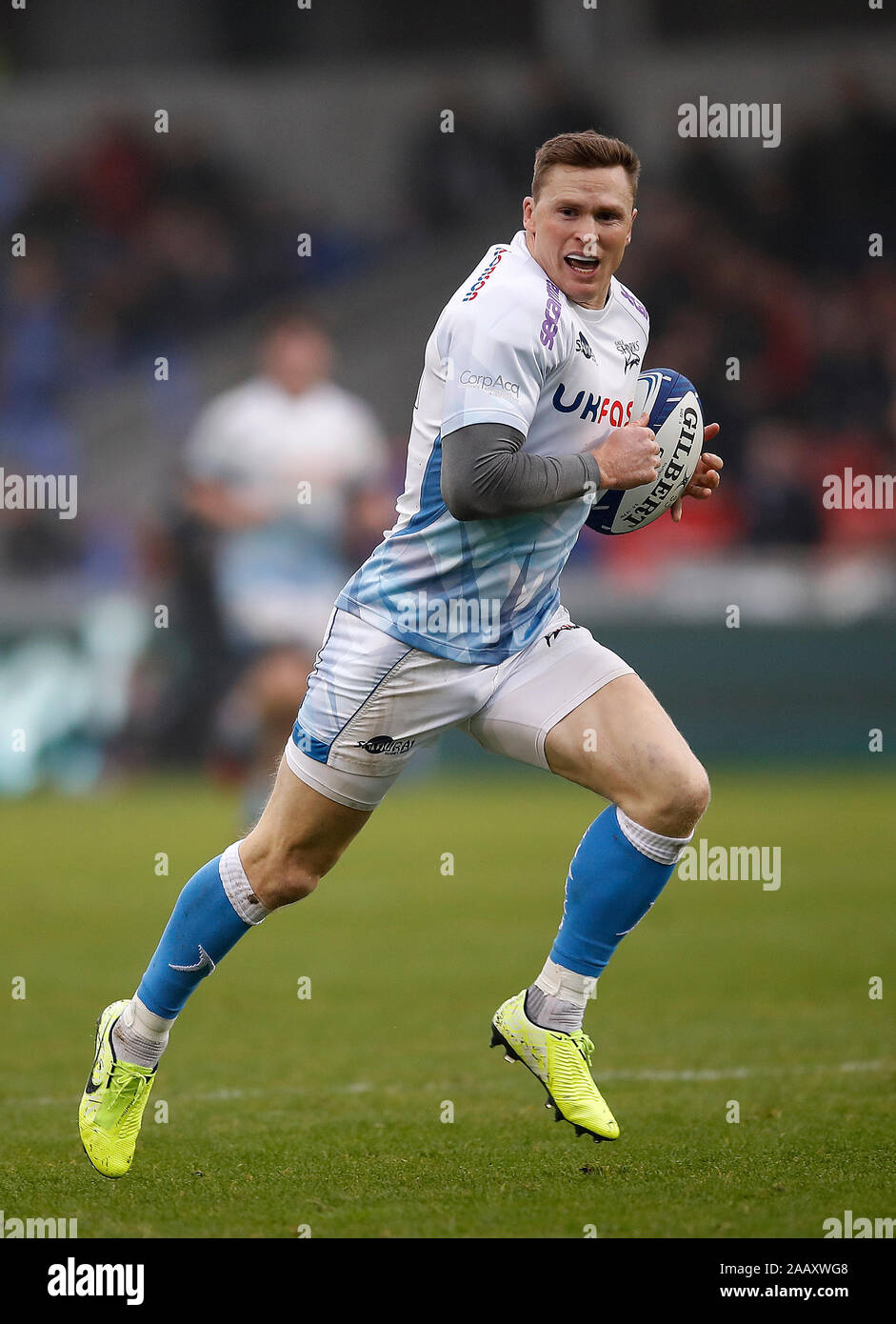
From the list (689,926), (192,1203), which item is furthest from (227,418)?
(192,1203)

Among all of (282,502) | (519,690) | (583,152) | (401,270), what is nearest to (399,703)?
(519,690)

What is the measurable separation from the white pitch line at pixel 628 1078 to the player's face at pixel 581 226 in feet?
8.01

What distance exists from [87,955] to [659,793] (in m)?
3.95

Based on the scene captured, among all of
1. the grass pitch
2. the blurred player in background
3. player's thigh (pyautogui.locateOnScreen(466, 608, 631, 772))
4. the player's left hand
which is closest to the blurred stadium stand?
the grass pitch

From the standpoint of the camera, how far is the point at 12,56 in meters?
21.6

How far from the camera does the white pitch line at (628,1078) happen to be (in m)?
5.43

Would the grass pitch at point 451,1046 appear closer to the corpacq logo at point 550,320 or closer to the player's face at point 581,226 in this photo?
the corpacq logo at point 550,320

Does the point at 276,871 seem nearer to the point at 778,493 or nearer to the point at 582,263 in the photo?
the point at 582,263

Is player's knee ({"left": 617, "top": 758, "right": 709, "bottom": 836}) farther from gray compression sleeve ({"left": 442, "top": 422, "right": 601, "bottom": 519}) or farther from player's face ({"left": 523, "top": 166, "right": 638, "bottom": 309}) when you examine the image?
player's face ({"left": 523, "top": 166, "right": 638, "bottom": 309})

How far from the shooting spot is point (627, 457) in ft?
14.5

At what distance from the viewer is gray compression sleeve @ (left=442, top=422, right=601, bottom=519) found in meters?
4.24

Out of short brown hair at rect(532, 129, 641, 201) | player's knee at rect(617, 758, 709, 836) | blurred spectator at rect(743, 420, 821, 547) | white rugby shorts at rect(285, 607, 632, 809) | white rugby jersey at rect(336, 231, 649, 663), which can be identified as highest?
blurred spectator at rect(743, 420, 821, 547)

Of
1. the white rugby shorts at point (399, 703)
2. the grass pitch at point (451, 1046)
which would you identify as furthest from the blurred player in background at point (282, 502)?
the white rugby shorts at point (399, 703)

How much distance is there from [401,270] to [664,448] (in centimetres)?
1567
